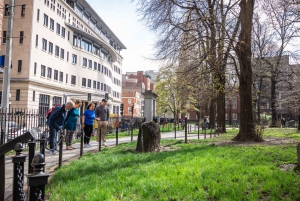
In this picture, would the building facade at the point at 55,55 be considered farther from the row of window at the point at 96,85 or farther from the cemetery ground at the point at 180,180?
the cemetery ground at the point at 180,180

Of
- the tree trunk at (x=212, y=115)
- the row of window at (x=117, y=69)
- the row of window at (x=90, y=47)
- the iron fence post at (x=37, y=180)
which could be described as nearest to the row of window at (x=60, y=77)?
the row of window at (x=90, y=47)

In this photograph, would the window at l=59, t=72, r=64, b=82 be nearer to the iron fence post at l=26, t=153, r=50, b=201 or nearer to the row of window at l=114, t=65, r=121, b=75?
the row of window at l=114, t=65, r=121, b=75

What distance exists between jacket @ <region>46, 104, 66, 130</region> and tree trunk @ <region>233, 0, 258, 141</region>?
8266 mm

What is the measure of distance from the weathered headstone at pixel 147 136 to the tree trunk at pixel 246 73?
526 cm

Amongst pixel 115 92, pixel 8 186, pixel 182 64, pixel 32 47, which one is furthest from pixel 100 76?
pixel 8 186

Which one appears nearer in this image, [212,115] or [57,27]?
[212,115]

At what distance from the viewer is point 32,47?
34719 mm

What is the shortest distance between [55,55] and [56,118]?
3398 cm

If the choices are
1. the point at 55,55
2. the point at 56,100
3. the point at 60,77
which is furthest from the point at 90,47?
the point at 56,100

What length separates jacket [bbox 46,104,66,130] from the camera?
9227 mm

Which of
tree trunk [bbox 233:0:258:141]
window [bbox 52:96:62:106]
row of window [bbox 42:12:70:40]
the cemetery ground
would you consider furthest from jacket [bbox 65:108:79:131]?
window [bbox 52:96:62:106]

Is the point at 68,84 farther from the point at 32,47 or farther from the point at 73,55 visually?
the point at 32,47

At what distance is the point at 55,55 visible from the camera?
4053 cm

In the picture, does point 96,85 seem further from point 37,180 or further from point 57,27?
point 37,180
